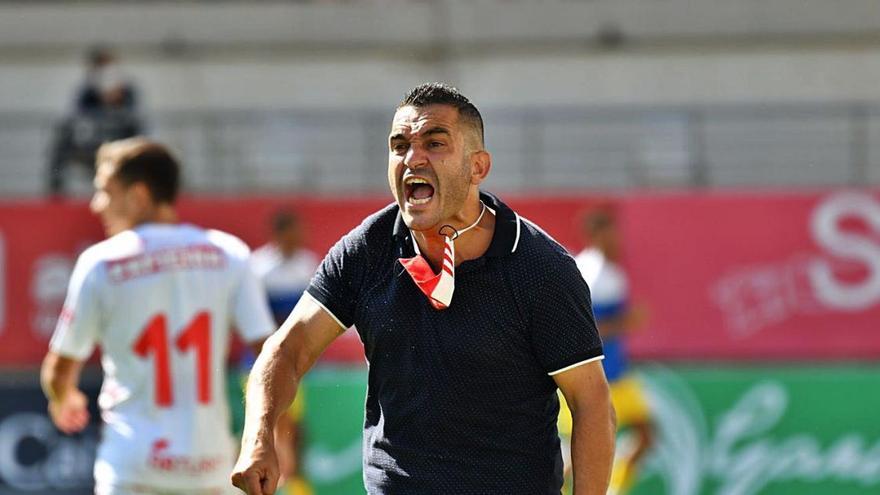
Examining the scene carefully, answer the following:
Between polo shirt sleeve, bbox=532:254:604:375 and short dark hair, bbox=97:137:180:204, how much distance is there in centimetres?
252

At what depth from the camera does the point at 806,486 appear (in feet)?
39.2

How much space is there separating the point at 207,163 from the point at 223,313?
37.9 feet

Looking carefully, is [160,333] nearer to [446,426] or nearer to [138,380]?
[138,380]

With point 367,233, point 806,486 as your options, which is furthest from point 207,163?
point 367,233

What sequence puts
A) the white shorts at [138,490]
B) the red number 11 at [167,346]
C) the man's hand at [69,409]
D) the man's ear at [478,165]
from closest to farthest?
the man's ear at [478,165] → the white shorts at [138,490] → the red number 11 at [167,346] → the man's hand at [69,409]

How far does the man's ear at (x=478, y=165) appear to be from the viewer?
4.21 meters

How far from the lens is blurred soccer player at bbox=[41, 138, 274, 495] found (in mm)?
6012

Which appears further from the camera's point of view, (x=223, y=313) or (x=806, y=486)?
(x=806, y=486)

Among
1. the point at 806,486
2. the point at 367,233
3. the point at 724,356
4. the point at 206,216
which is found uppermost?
the point at 367,233

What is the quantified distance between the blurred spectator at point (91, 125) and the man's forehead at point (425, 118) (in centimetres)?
1185

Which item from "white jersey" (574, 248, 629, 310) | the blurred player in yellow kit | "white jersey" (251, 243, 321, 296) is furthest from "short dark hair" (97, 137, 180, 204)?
"white jersey" (251, 243, 321, 296)

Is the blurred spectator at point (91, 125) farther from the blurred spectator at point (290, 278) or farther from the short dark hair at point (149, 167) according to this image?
the short dark hair at point (149, 167)

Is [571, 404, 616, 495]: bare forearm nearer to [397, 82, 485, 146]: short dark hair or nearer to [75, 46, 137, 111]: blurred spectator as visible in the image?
[397, 82, 485, 146]: short dark hair

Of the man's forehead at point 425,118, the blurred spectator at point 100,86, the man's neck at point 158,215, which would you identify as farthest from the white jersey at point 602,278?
the man's forehead at point 425,118
